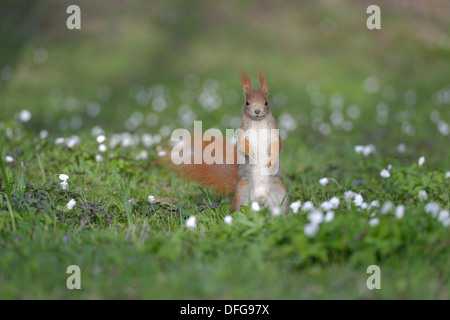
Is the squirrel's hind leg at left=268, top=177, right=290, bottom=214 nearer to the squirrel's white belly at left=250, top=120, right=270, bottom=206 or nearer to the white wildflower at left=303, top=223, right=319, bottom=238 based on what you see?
the squirrel's white belly at left=250, top=120, right=270, bottom=206

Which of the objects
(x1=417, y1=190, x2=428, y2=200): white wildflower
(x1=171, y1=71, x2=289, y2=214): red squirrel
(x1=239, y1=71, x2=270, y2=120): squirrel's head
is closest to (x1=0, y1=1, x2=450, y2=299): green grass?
(x1=417, y1=190, x2=428, y2=200): white wildflower

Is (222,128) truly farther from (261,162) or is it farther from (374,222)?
(374,222)

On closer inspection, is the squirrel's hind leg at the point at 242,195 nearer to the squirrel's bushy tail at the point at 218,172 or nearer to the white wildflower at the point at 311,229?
the squirrel's bushy tail at the point at 218,172

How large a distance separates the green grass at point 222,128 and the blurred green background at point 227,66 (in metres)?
0.04

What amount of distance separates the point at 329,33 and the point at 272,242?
890cm

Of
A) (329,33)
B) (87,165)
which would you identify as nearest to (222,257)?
(87,165)

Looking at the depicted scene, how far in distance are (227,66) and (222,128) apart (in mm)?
3452

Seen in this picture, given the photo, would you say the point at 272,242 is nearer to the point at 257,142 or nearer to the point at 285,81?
the point at 257,142

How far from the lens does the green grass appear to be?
248cm

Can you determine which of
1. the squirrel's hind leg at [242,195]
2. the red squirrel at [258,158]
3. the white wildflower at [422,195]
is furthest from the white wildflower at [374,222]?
the white wildflower at [422,195]

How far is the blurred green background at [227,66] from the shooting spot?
7.09 m

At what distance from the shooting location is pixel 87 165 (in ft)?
14.7

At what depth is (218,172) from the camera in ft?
12.1

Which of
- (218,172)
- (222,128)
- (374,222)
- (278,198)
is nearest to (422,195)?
(278,198)
